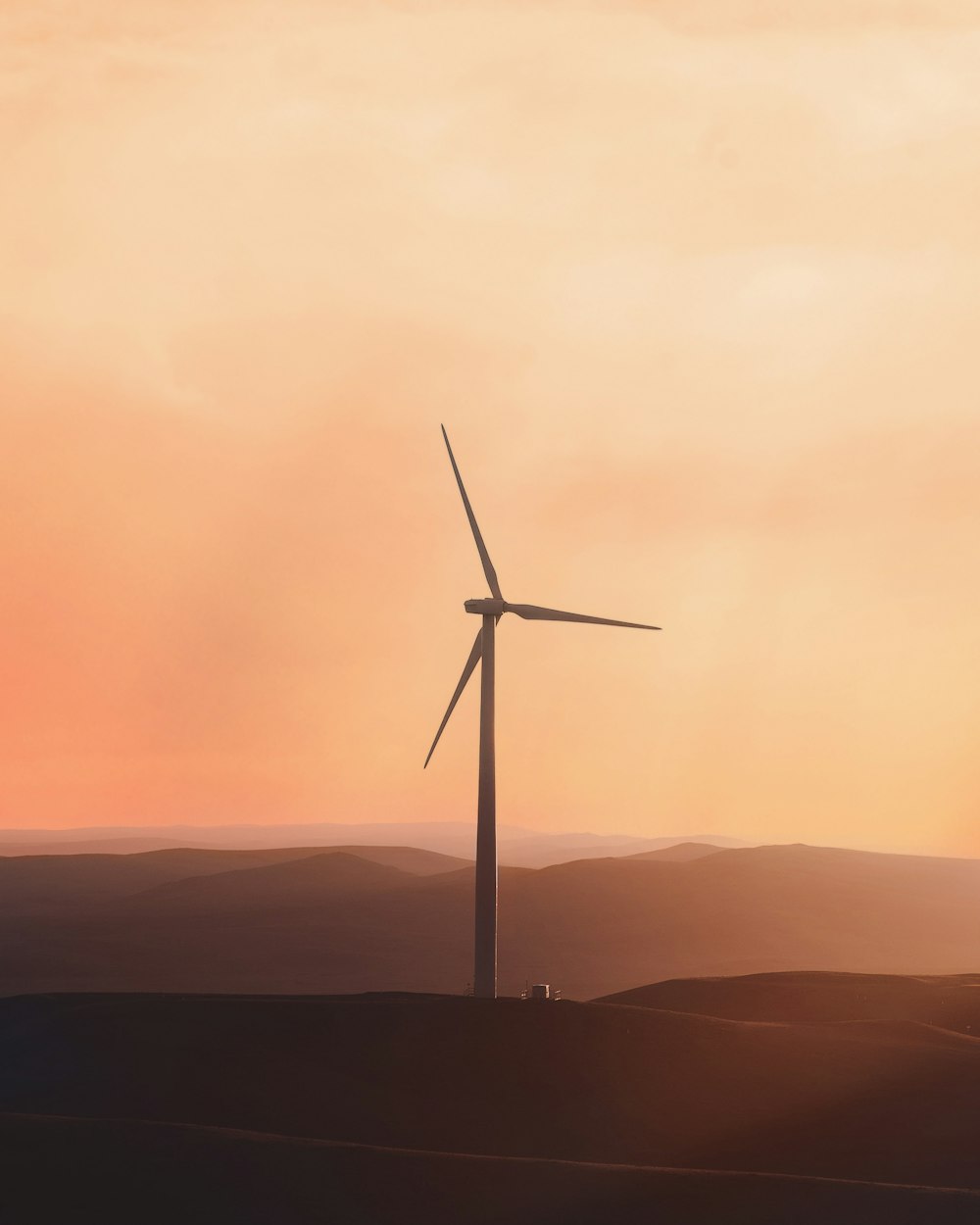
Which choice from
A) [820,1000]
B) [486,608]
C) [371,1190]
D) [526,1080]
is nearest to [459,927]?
[820,1000]

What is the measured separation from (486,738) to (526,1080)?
42.6 ft

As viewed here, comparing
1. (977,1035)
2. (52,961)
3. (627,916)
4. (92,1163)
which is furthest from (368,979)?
(92,1163)

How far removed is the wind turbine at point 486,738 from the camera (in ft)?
149

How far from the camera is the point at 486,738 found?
47094 millimetres

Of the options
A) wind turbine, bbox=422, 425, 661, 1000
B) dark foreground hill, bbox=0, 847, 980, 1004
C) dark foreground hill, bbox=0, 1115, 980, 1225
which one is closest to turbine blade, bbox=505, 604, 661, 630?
wind turbine, bbox=422, 425, 661, 1000

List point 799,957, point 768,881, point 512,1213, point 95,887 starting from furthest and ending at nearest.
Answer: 1. point 95,887
2. point 768,881
3. point 799,957
4. point 512,1213

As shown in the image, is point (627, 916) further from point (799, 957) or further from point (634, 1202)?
point (634, 1202)

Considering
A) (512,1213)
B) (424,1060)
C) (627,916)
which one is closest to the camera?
(512,1213)

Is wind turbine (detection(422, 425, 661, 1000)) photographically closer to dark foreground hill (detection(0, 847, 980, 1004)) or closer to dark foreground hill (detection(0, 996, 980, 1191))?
dark foreground hill (detection(0, 996, 980, 1191))

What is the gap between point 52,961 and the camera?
113625mm

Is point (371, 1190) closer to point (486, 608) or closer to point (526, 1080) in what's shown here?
point (526, 1080)

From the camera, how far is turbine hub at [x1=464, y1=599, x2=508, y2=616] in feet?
163

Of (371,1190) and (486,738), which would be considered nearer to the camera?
(371,1190)

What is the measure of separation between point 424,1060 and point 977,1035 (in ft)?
63.4
